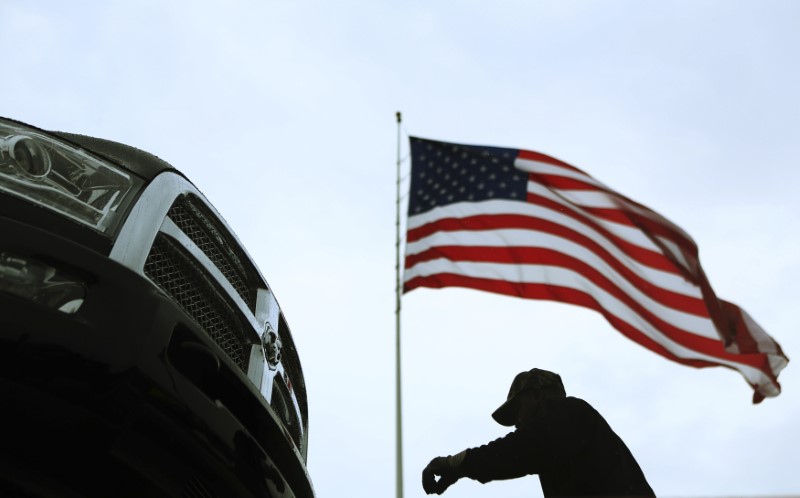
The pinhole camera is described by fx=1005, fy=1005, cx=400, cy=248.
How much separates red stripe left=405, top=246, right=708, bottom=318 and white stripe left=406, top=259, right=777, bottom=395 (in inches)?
1.5

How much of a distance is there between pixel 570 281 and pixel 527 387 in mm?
3259

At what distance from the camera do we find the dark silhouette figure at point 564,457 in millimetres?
3436

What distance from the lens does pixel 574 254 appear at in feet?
23.1

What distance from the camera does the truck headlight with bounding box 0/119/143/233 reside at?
325 cm

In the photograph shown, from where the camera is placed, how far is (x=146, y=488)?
3209mm

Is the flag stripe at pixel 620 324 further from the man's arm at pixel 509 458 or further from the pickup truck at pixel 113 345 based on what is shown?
the pickup truck at pixel 113 345

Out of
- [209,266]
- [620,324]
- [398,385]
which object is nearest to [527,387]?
[209,266]

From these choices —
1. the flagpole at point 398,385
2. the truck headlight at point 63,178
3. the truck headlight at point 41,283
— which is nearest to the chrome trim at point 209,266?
the truck headlight at point 63,178

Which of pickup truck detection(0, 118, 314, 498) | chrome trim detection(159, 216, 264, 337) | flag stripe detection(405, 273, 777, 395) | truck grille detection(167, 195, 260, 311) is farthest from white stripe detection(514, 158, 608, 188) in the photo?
pickup truck detection(0, 118, 314, 498)

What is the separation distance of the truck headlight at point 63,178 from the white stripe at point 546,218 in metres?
4.20

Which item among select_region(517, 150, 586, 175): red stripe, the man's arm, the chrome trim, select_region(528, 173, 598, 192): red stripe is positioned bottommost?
the man's arm

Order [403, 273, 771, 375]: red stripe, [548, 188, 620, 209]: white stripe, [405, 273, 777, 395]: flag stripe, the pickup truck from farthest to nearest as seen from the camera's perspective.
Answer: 1. [548, 188, 620, 209]: white stripe
2. [403, 273, 771, 375]: red stripe
3. [405, 273, 777, 395]: flag stripe
4. the pickup truck

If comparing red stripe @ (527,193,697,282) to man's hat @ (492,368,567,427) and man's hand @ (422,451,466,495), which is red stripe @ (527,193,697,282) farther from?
man's hand @ (422,451,466,495)

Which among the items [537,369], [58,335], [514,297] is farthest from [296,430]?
[514,297]
